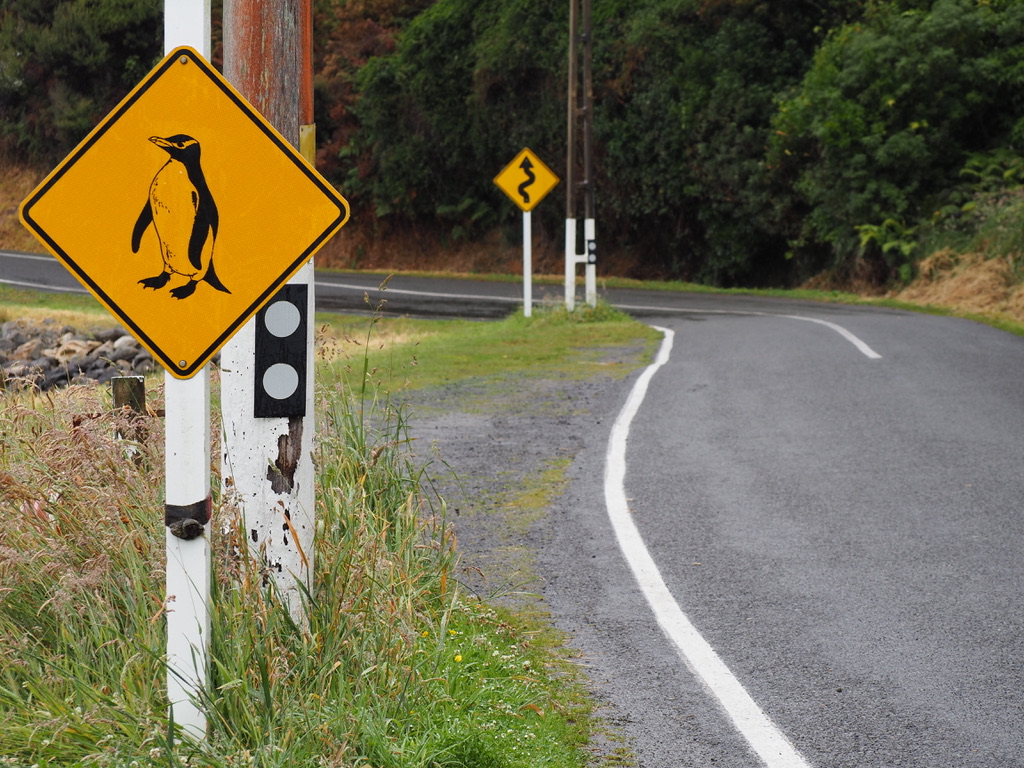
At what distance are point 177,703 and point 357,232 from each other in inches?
1546

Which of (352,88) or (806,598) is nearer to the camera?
(806,598)

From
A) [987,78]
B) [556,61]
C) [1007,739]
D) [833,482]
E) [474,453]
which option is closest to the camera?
[1007,739]

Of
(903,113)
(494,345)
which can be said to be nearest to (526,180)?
(494,345)

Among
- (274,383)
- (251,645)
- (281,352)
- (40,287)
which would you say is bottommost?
(251,645)

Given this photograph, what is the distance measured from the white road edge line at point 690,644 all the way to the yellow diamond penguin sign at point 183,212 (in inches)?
94.5

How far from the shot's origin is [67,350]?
19.3 metres

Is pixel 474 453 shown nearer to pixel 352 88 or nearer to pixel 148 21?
pixel 352 88

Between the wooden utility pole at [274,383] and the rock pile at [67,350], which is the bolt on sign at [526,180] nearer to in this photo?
the rock pile at [67,350]

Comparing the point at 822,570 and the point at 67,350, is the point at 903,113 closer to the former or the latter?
the point at 67,350

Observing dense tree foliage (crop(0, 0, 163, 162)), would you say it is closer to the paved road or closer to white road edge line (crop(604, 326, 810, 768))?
the paved road

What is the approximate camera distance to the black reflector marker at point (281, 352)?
4434 mm

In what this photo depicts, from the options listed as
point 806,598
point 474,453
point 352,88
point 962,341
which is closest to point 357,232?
point 352,88

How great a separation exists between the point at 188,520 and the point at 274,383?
86 centimetres

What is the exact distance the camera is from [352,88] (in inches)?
1673
